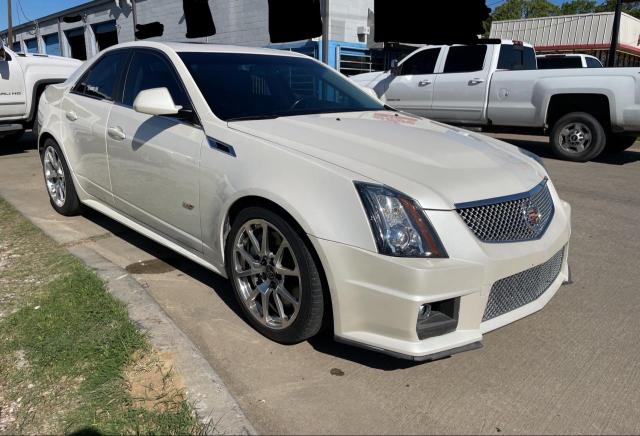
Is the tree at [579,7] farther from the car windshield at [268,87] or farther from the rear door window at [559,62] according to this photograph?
the car windshield at [268,87]

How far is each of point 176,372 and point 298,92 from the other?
224 cm

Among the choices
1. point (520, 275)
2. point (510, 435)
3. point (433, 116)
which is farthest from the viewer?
point (433, 116)

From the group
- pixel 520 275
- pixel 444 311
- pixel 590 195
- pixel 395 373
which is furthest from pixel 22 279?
pixel 590 195

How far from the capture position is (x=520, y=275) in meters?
2.71

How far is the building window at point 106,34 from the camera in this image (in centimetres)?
2608

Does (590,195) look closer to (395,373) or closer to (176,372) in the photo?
(395,373)

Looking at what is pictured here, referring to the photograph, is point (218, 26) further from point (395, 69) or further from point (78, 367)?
point (78, 367)

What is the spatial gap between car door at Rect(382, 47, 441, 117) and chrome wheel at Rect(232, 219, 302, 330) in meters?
8.03

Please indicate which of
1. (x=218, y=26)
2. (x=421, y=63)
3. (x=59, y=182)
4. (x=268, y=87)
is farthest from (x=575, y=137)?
(x=218, y=26)

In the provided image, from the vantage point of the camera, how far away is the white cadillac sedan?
2.47m

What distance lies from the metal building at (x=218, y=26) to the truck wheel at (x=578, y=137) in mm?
8840

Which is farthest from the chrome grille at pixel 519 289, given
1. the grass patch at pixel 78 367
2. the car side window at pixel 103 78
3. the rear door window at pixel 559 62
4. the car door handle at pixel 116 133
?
the rear door window at pixel 559 62

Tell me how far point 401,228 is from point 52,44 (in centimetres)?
3659

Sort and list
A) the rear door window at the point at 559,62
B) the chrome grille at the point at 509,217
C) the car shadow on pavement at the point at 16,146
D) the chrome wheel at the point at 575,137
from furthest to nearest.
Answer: the rear door window at the point at 559,62, the car shadow on pavement at the point at 16,146, the chrome wheel at the point at 575,137, the chrome grille at the point at 509,217
